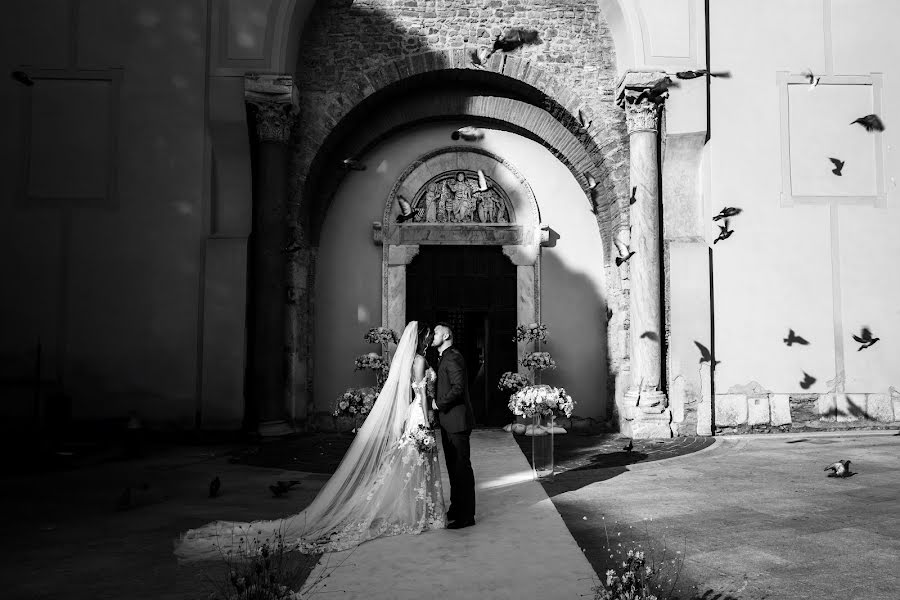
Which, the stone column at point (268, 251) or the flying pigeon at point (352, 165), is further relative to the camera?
the flying pigeon at point (352, 165)

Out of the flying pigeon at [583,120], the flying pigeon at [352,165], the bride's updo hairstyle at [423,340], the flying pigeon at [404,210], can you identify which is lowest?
the bride's updo hairstyle at [423,340]

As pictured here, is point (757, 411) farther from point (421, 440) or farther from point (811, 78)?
point (421, 440)

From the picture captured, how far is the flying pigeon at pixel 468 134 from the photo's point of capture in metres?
11.1

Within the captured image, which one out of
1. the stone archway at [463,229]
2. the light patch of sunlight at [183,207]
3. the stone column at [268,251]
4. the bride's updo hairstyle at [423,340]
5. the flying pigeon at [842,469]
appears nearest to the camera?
the bride's updo hairstyle at [423,340]

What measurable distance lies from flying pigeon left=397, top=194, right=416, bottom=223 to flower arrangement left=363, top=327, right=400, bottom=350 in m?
1.86

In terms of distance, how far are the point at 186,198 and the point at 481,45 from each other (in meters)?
4.98

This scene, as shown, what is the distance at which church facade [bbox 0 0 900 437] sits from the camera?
9266 millimetres

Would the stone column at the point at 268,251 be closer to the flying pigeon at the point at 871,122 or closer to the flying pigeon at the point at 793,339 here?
the flying pigeon at the point at 793,339

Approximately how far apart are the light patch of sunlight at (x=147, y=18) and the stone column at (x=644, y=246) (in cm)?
679

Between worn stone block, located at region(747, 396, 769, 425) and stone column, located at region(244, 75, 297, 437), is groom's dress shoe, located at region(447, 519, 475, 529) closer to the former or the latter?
stone column, located at region(244, 75, 297, 437)

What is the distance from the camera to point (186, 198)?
9.62 meters

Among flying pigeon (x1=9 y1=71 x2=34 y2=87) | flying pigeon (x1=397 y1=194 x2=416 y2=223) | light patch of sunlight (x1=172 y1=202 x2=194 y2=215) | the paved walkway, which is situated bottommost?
the paved walkway

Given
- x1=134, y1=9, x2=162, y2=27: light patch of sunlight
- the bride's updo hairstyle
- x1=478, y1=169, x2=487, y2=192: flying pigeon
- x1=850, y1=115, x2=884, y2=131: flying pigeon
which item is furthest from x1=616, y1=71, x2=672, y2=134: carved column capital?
x1=134, y1=9, x2=162, y2=27: light patch of sunlight

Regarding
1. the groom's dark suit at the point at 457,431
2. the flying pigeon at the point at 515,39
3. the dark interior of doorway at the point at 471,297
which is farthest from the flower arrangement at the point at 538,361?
the groom's dark suit at the point at 457,431
